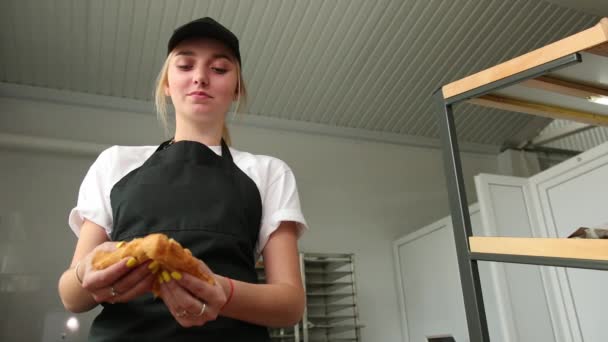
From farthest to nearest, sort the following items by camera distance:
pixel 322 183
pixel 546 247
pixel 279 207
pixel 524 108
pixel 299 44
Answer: pixel 322 183 → pixel 299 44 → pixel 524 108 → pixel 279 207 → pixel 546 247

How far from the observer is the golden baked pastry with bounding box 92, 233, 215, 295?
52cm

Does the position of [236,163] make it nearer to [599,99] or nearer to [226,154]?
[226,154]

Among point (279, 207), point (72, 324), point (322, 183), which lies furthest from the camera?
point (322, 183)

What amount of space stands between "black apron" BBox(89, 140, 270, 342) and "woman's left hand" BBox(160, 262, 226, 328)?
0.46ft

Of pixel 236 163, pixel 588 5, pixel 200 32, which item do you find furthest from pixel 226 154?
pixel 588 5

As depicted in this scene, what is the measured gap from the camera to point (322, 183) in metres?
3.64

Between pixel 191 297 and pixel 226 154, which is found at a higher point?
pixel 226 154

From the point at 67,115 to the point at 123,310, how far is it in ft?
9.17

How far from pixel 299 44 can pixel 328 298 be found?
1.62 m

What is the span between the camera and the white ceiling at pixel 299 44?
2.68 m

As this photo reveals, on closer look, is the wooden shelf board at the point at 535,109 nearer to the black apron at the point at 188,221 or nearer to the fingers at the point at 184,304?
the black apron at the point at 188,221

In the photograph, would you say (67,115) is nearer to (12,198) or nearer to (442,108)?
(12,198)

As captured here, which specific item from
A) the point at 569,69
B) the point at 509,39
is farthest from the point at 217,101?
the point at 509,39

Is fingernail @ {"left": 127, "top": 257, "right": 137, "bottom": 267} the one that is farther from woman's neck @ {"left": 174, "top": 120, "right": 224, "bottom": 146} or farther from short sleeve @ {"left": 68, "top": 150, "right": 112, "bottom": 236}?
woman's neck @ {"left": 174, "top": 120, "right": 224, "bottom": 146}
